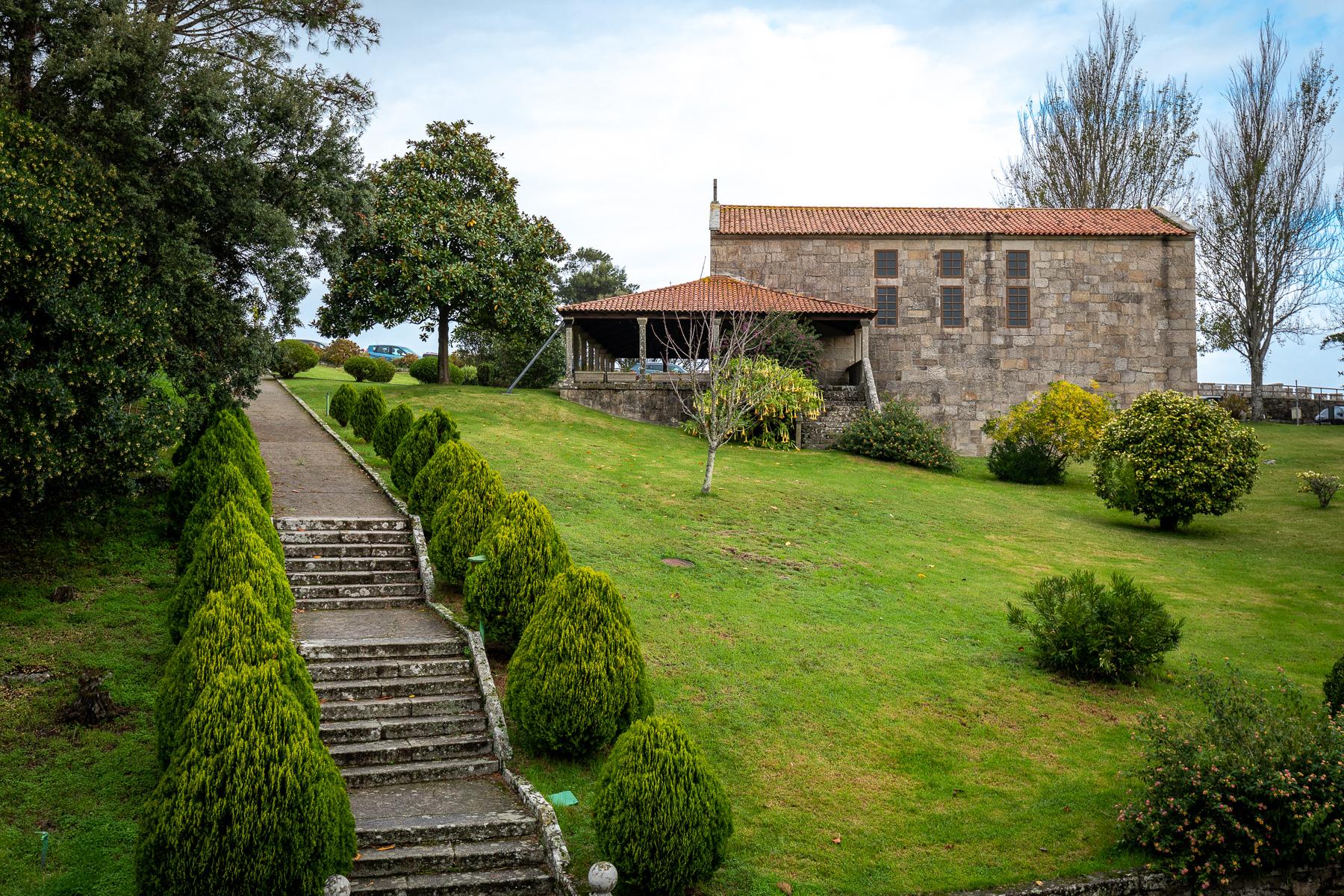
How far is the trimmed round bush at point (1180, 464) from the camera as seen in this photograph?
64.5 feet

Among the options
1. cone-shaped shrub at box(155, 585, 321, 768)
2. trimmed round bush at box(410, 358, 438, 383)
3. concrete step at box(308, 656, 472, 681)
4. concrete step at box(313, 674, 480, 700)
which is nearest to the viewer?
cone-shaped shrub at box(155, 585, 321, 768)

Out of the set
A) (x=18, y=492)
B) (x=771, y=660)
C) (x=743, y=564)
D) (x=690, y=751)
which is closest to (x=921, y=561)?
(x=743, y=564)

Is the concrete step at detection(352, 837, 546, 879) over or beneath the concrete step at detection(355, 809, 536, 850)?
beneath

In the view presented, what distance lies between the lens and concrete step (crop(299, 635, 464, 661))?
10180 mm

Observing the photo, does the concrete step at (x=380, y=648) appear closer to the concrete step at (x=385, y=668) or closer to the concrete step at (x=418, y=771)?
the concrete step at (x=385, y=668)

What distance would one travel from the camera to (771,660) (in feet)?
37.4

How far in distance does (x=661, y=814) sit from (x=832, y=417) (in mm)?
20814

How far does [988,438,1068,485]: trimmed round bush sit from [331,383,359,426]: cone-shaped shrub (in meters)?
16.6

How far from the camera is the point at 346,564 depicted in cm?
1291

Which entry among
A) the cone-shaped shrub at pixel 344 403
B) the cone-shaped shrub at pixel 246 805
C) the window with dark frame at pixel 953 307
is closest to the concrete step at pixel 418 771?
the cone-shaped shrub at pixel 246 805

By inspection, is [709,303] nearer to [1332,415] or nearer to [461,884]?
[461,884]

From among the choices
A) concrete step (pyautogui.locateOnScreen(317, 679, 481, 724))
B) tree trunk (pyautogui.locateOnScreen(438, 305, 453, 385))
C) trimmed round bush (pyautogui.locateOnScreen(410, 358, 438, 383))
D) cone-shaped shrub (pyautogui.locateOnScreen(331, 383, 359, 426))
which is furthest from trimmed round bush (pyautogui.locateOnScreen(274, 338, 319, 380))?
concrete step (pyautogui.locateOnScreen(317, 679, 481, 724))

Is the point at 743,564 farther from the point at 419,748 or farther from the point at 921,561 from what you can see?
the point at 419,748

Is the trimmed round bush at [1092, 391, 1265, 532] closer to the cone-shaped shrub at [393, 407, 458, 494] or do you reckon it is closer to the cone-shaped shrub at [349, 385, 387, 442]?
the cone-shaped shrub at [393, 407, 458, 494]
